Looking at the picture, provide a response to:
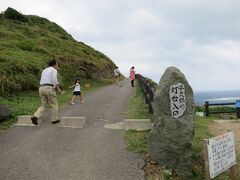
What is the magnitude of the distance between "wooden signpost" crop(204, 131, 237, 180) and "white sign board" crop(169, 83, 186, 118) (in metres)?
1.16

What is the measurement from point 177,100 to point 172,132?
2.40ft

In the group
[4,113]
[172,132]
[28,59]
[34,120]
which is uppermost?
[28,59]

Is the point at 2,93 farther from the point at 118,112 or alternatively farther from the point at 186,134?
the point at 186,134

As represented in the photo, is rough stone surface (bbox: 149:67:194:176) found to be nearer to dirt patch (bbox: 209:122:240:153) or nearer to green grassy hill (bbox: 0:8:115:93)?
dirt patch (bbox: 209:122:240:153)

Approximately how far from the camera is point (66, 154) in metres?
8.39

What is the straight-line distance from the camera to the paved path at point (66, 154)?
7.27m

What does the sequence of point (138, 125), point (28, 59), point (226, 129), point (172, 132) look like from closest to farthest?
point (172, 132) → point (138, 125) → point (226, 129) → point (28, 59)

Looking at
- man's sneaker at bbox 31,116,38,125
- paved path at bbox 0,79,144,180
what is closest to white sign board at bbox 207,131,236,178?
paved path at bbox 0,79,144,180

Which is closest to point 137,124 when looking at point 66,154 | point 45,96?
point 66,154

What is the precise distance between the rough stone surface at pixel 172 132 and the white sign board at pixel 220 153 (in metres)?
0.83

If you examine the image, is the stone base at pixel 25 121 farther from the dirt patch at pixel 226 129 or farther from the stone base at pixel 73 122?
the dirt patch at pixel 226 129

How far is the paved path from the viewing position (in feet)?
23.9

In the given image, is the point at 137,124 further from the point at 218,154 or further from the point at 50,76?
the point at 218,154

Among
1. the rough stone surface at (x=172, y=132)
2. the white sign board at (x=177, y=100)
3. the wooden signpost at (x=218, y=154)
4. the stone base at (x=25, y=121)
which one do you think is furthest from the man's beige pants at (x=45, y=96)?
the wooden signpost at (x=218, y=154)
